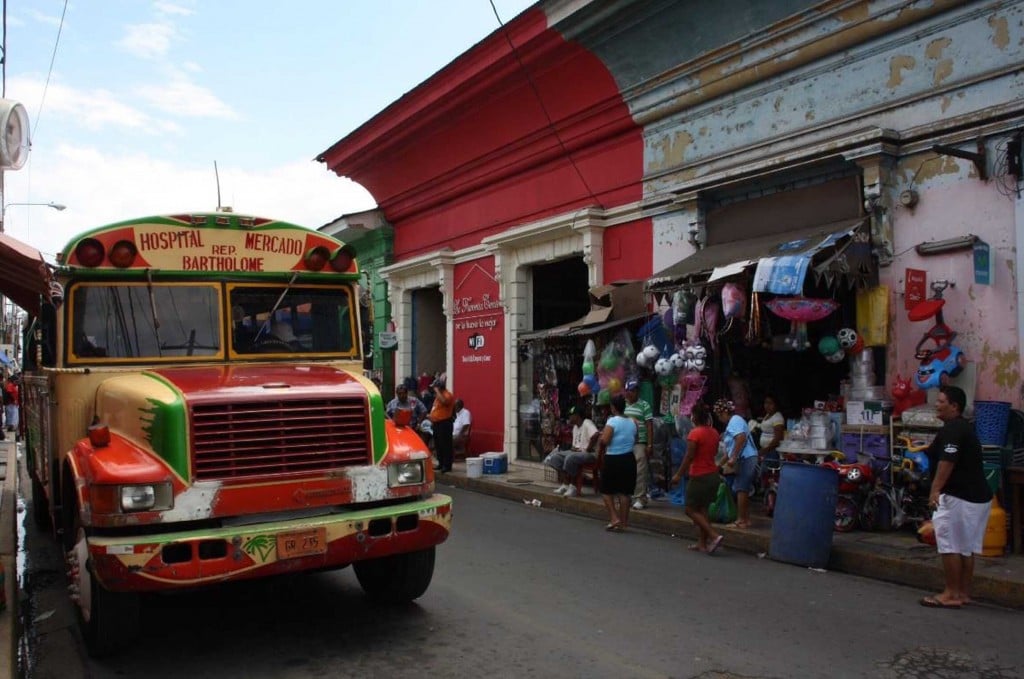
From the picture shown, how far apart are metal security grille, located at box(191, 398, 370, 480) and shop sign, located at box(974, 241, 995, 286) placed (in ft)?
20.6

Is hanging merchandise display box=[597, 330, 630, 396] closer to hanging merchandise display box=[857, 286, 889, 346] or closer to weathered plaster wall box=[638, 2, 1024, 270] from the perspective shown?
weathered plaster wall box=[638, 2, 1024, 270]

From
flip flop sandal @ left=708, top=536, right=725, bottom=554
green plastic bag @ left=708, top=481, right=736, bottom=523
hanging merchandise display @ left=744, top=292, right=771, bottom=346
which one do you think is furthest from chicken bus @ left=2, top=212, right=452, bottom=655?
hanging merchandise display @ left=744, top=292, right=771, bottom=346

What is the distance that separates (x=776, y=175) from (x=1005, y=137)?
2.65m

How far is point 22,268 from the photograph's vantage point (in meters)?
6.30

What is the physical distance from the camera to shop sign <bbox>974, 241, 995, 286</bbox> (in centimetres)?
856

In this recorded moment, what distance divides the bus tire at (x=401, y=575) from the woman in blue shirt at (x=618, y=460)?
3888 mm

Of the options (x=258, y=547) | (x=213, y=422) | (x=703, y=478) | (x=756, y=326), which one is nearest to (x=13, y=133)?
(x=213, y=422)

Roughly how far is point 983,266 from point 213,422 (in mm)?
7246

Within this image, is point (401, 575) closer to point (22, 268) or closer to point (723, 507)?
point (22, 268)

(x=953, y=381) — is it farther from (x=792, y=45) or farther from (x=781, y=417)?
(x=792, y=45)

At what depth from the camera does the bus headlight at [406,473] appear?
572 centimetres

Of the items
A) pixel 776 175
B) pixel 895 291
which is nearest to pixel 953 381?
pixel 895 291

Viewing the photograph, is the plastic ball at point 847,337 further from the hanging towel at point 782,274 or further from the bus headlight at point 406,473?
the bus headlight at point 406,473

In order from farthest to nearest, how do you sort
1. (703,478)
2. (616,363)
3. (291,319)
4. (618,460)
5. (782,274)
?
(616,363)
(618,460)
(782,274)
(703,478)
(291,319)
